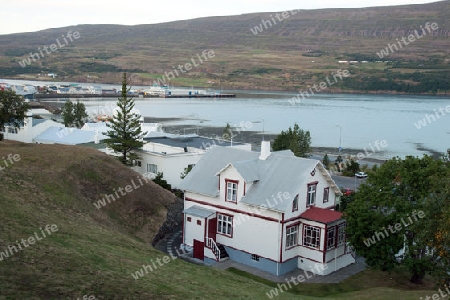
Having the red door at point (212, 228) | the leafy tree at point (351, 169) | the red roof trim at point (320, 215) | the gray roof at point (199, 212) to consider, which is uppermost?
the red roof trim at point (320, 215)

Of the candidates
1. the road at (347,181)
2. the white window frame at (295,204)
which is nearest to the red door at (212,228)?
the white window frame at (295,204)

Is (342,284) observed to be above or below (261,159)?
below

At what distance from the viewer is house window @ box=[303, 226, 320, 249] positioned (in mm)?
24125

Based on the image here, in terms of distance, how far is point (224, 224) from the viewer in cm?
2600

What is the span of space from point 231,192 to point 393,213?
8338 mm

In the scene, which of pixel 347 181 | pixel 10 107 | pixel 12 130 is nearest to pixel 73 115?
pixel 12 130

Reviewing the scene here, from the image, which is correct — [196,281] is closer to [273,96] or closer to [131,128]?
[131,128]

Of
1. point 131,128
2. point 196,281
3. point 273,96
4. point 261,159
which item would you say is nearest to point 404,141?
point 131,128

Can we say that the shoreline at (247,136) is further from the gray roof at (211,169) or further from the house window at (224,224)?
the house window at (224,224)

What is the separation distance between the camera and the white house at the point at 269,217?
78.5ft

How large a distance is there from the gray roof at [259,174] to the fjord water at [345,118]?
2237 inches

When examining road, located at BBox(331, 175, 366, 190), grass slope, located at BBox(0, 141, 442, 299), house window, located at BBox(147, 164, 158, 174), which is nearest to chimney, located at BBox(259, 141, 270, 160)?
grass slope, located at BBox(0, 141, 442, 299)

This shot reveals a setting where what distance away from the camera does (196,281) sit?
16.8 m

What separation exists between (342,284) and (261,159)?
7.81 meters
